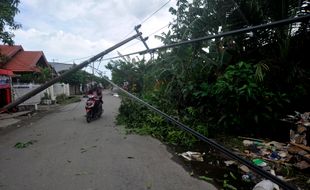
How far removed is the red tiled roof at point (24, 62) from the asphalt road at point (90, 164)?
15892mm

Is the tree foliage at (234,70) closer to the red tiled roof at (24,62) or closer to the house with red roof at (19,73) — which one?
the house with red roof at (19,73)

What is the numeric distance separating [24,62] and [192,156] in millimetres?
22897

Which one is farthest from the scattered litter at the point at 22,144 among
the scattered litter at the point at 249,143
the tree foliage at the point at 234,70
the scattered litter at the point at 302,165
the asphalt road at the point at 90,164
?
the scattered litter at the point at 302,165

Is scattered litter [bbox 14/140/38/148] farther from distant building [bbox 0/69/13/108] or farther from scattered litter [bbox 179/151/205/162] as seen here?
distant building [bbox 0/69/13/108]

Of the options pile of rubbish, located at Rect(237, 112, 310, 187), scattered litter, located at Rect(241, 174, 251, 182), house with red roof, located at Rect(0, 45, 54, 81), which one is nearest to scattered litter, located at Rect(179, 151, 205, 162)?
pile of rubbish, located at Rect(237, 112, 310, 187)

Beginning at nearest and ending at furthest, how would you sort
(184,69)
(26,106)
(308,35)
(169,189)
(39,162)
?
(169,189)
(39,162)
(308,35)
(184,69)
(26,106)

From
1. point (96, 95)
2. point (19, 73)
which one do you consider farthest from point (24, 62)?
point (96, 95)

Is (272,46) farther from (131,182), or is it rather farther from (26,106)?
(26,106)

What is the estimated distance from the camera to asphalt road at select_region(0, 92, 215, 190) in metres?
4.48

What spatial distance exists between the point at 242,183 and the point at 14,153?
551 cm

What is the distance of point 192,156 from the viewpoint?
6039 millimetres

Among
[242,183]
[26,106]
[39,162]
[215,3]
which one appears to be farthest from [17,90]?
[242,183]

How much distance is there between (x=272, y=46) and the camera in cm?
809

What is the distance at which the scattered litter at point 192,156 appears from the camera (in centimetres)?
586
